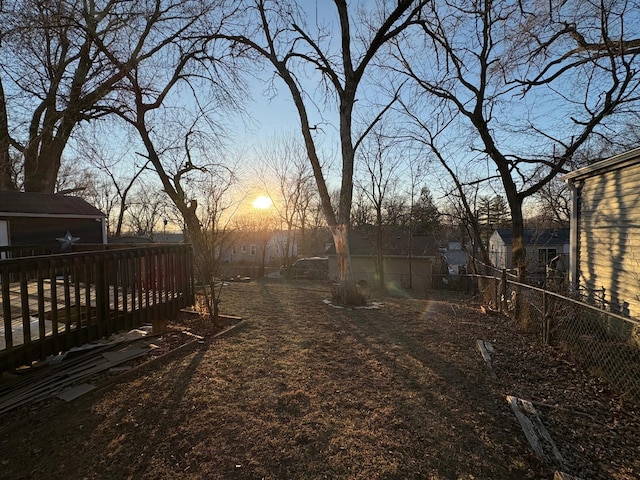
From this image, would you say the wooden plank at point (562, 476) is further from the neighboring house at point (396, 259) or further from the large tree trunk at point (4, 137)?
the neighboring house at point (396, 259)

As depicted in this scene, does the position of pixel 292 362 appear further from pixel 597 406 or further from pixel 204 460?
pixel 597 406

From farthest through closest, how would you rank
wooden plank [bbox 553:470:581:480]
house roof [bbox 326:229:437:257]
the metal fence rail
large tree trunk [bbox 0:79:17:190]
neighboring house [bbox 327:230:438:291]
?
house roof [bbox 326:229:437:257], neighboring house [bbox 327:230:438:291], large tree trunk [bbox 0:79:17:190], the metal fence rail, wooden plank [bbox 553:470:581:480]

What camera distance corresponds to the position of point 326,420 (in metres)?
2.88

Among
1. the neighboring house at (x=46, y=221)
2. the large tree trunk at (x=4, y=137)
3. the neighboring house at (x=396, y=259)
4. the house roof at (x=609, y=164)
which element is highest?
the large tree trunk at (x=4, y=137)

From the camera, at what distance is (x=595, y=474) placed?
2238mm

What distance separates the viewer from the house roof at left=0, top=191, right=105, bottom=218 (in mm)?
9719

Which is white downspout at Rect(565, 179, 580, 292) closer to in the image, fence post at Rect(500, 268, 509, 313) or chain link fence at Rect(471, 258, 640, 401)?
chain link fence at Rect(471, 258, 640, 401)

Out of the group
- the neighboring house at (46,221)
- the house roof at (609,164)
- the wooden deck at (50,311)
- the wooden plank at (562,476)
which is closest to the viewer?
the wooden plank at (562,476)

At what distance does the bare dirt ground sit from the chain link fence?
0.28 m

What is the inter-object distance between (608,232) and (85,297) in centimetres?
903

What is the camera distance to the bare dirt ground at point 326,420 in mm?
2297

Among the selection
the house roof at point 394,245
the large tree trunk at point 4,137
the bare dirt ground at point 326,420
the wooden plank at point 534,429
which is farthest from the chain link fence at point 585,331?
the house roof at point 394,245

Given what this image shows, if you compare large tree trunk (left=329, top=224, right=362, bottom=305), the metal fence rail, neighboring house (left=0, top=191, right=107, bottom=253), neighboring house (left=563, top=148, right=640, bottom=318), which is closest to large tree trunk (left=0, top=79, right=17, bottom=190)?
neighboring house (left=0, top=191, right=107, bottom=253)

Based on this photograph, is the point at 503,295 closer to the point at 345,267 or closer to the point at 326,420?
the point at 345,267
